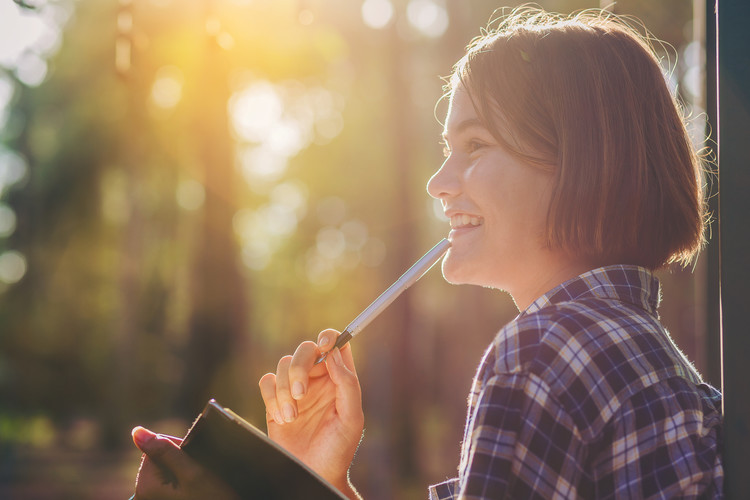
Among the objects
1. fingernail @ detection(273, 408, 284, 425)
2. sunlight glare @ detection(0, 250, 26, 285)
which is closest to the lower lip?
fingernail @ detection(273, 408, 284, 425)

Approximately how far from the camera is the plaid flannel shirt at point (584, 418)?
3.89 ft

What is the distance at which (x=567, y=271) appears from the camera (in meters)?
1.69

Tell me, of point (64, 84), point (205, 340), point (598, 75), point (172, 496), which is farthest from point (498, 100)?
point (64, 84)

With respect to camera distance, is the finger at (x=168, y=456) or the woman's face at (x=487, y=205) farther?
the woman's face at (x=487, y=205)

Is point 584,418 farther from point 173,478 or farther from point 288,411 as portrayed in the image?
point 288,411

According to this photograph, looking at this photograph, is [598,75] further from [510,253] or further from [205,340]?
[205,340]

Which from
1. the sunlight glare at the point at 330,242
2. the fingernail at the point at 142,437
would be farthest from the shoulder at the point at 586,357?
the sunlight glare at the point at 330,242

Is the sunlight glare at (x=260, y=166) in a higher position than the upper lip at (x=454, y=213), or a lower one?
higher

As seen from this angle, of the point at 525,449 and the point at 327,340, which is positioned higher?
the point at 327,340

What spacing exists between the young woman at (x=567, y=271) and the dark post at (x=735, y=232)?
0.20 feet

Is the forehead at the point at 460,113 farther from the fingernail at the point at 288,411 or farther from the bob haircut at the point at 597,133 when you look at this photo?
the fingernail at the point at 288,411

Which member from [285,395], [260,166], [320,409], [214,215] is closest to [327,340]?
[285,395]

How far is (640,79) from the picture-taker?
1734mm

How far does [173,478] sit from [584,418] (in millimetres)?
779
